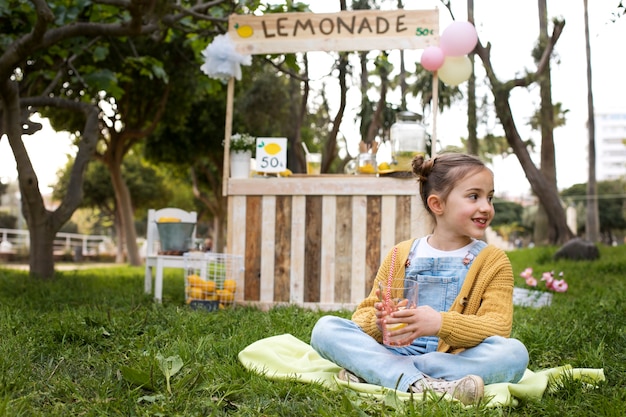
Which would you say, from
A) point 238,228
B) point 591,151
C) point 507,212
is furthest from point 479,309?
point 507,212

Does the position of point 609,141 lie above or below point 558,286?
above

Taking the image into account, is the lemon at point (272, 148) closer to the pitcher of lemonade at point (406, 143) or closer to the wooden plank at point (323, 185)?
the wooden plank at point (323, 185)

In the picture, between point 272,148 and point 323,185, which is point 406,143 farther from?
point 272,148

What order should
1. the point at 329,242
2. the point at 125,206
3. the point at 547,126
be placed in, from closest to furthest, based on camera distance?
the point at 329,242
the point at 547,126
the point at 125,206

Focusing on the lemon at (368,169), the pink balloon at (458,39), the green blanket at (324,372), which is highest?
the pink balloon at (458,39)

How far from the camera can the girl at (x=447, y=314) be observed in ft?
8.23

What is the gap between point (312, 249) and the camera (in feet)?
18.9

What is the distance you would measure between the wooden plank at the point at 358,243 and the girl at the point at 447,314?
8.83 feet

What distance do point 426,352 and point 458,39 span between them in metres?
3.66

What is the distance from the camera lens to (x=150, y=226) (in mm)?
6375

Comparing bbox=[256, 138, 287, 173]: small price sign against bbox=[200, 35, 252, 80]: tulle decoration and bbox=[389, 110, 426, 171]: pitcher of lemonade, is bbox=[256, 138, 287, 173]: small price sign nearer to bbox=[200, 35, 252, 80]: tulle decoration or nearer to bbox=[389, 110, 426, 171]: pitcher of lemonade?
bbox=[200, 35, 252, 80]: tulle decoration

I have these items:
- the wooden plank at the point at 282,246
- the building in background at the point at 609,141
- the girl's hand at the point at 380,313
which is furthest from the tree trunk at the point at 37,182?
the building in background at the point at 609,141

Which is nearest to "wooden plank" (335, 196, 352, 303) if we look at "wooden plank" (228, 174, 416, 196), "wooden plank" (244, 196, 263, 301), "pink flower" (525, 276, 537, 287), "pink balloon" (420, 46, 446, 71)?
"wooden plank" (228, 174, 416, 196)

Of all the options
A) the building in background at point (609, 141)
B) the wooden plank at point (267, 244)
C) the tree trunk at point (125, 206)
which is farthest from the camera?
the building in background at point (609, 141)
